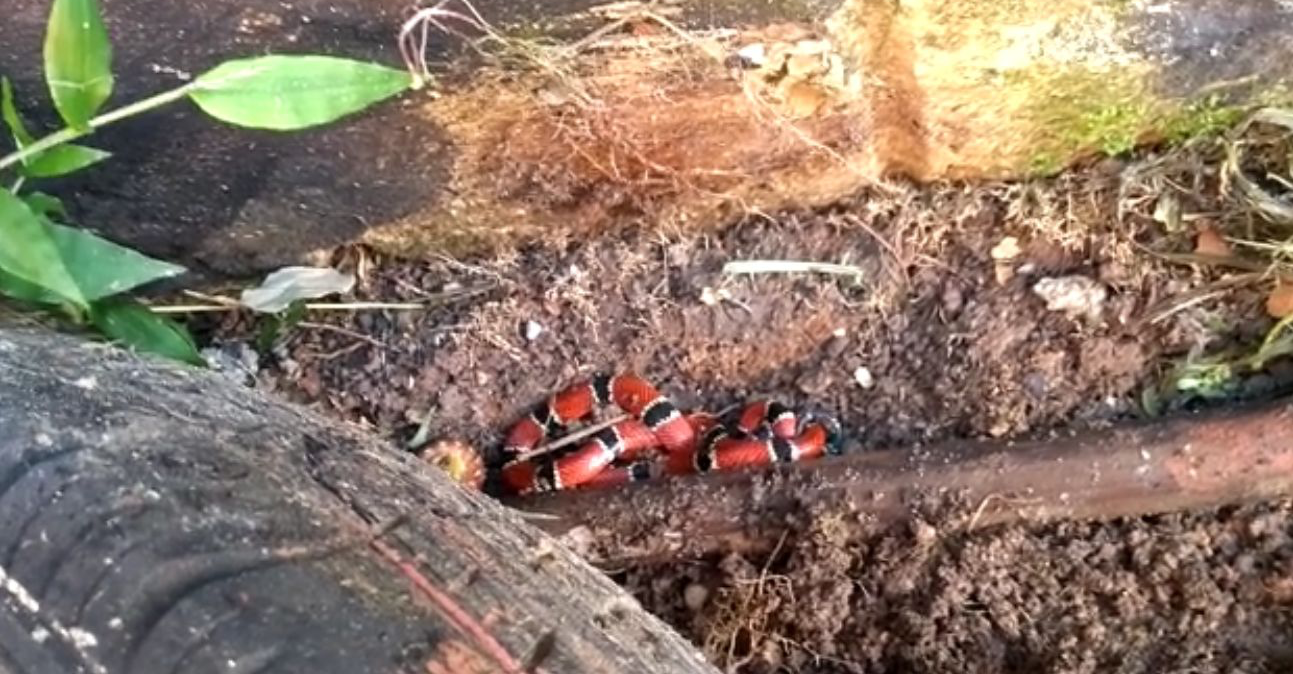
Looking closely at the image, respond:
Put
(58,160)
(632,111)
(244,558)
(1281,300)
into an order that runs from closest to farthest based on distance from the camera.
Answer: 1. (244,558)
2. (58,160)
3. (632,111)
4. (1281,300)

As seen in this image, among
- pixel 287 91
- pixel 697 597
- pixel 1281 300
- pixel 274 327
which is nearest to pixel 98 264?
pixel 287 91

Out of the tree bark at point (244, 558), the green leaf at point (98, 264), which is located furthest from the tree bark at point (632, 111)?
the tree bark at point (244, 558)

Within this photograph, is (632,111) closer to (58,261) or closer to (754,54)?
(754,54)

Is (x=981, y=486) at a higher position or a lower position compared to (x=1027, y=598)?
higher

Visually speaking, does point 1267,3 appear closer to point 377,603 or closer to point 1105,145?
point 1105,145

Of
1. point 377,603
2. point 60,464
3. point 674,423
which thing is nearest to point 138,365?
point 60,464

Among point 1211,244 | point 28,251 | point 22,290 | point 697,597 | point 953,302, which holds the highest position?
point 28,251
